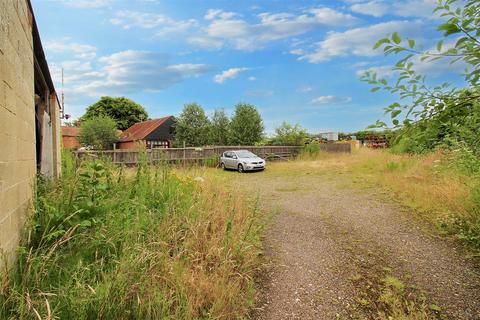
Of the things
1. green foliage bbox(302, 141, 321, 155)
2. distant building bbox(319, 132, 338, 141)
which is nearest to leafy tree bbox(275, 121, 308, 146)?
green foliage bbox(302, 141, 321, 155)

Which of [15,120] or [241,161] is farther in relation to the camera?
[241,161]

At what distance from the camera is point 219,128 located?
32.8 m

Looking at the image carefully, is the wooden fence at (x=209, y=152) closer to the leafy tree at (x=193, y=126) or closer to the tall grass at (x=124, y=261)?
the tall grass at (x=124, y=261)

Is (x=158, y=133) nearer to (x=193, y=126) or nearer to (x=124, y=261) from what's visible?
(x=193, y=126)

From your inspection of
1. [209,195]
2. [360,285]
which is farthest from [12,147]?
[360,285]

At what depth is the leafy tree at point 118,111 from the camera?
4771cm

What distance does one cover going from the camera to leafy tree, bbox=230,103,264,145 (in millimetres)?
29712

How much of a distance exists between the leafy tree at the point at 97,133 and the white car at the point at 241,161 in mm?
24034

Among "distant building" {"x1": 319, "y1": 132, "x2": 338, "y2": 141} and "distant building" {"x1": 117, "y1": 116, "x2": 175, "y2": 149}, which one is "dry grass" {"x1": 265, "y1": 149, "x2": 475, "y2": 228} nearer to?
"distant building" {"x1": 319, "y1": 132, "x2": 338, "y2": 141}

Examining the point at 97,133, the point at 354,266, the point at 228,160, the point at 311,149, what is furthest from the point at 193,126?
the point at 354,266

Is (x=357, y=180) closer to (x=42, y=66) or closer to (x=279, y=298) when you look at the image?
(x=279, y=298)

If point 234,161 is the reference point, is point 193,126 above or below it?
above

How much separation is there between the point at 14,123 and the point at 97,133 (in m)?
38.0

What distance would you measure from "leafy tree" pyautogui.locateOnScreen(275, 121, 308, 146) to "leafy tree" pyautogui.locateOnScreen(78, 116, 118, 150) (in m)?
22.7
